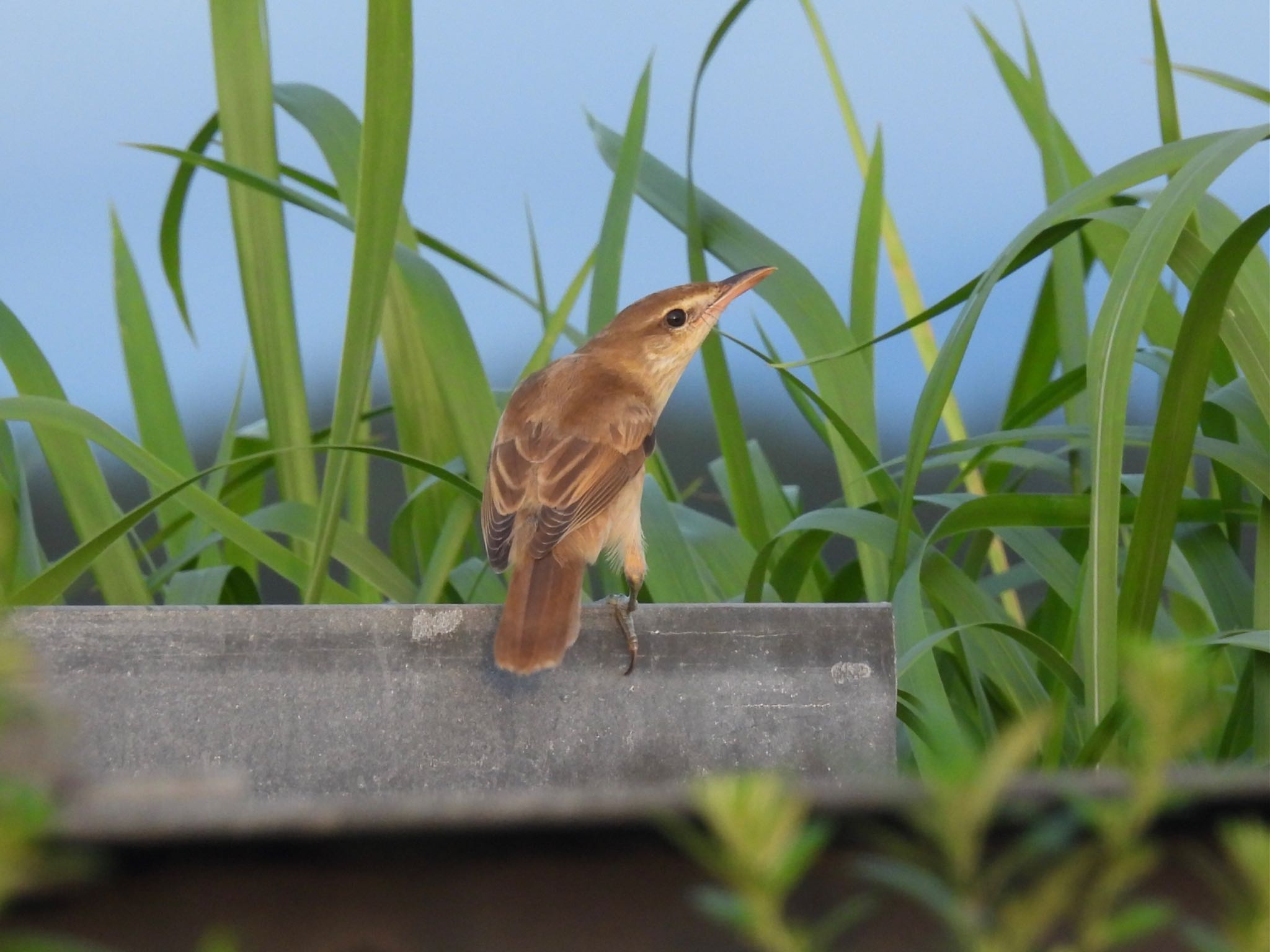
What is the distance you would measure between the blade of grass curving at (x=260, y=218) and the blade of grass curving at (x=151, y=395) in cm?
34

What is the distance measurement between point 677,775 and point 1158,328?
129 cm

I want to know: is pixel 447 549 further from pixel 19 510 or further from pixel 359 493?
pixel 19 510

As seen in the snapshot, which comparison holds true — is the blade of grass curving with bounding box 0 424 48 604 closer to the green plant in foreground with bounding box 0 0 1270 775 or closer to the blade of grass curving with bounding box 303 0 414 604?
the green plant in foreground with bounding box 0 0 1270 775

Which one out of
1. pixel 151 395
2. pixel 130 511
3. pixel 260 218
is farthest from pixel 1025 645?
pixel 151 395

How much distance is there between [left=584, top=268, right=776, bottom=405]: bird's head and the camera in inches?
95.2

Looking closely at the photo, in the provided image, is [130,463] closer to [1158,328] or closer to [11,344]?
[11,344]

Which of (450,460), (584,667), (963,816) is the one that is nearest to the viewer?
(963,816)

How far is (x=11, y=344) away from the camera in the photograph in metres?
2.41

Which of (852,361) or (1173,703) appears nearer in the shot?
(1173,703)

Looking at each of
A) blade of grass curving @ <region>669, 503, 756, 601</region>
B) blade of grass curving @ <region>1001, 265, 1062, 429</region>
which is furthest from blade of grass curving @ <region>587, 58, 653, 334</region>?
blade of grass curving @ <region>1001, 265, 1062, 429</region>

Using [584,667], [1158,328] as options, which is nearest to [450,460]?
[584,667]

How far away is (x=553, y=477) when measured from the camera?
2.06 meters

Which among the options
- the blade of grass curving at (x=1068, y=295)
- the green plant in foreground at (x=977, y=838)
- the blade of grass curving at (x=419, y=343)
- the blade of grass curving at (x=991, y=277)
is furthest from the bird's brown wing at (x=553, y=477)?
the green plant in foreground at (x=977, y=838)

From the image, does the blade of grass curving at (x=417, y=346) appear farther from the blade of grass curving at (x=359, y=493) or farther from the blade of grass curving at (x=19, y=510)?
the blade of grass curving at (x=19, y=510)
